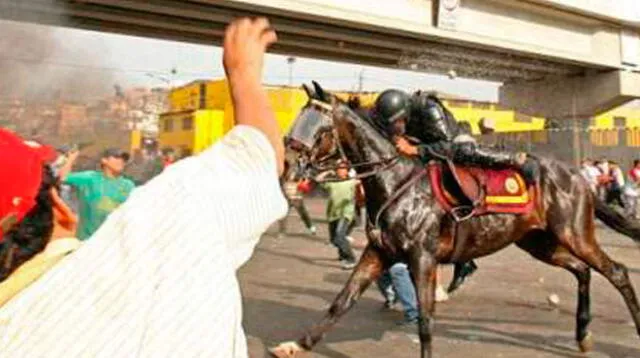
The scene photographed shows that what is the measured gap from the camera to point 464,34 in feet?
57.0

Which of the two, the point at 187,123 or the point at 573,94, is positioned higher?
the point at 573,94

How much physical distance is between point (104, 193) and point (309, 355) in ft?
6.95

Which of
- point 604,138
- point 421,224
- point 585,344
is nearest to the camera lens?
point 421,224

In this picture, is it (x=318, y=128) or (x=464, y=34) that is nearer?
(x=318, y=128)

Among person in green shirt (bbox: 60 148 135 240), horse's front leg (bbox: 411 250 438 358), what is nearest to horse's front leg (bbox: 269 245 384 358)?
horse's front leg (bbox: 411 250 438 358)

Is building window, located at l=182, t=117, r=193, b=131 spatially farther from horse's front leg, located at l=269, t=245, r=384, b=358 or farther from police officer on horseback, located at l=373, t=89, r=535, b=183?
horse's front leg, located at l=269, t=245, r=384, b=358

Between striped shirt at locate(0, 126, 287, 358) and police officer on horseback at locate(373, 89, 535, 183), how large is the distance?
14.7 feet

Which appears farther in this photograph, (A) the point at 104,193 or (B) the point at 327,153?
(A) the point at 104,193

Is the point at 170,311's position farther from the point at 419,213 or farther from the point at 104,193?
the point at 104,193

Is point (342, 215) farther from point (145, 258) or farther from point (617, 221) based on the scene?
point (145, 258)

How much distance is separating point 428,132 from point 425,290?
4.25 ft

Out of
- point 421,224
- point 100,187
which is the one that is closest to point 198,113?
point 100,187

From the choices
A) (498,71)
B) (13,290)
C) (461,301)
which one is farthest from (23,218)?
(498,71)

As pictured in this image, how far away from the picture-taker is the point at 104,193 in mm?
6004
